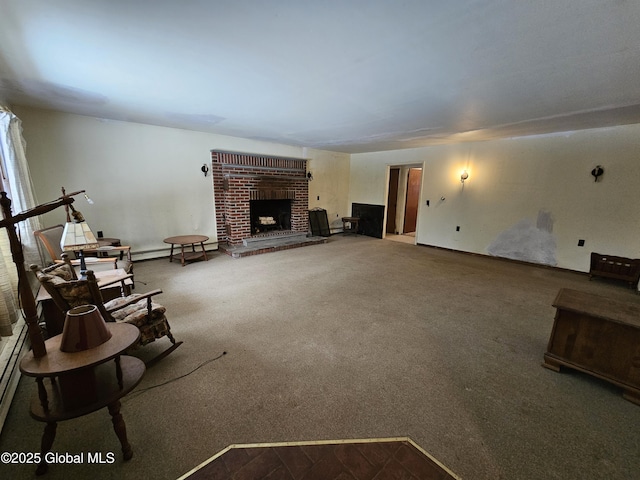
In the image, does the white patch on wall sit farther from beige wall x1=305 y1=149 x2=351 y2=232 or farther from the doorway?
beige wall x1=305 y1=149 x2=351 y2=232

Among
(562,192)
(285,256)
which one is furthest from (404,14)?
(562,192)

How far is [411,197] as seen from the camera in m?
7.68

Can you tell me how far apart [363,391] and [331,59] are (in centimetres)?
247

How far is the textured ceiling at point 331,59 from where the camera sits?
143 cm

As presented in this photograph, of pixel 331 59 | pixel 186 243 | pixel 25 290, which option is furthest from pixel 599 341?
pixel 186 243

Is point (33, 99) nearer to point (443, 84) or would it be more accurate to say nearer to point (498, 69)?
point (443, 84)

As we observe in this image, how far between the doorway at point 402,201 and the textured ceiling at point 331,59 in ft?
12.5

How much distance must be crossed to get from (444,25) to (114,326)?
2669 millimetres

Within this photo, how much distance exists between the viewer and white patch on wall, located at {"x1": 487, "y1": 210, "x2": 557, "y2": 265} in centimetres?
450

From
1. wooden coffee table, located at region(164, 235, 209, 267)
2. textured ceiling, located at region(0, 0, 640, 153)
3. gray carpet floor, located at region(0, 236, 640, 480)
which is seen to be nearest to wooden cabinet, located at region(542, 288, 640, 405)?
gray carpet floor, located at region(0, 236, 640, 480)

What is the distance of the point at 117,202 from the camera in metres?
4.19

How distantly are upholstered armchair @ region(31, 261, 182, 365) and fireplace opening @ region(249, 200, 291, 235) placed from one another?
12.2ft

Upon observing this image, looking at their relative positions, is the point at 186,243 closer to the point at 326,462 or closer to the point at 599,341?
the point at 326,462

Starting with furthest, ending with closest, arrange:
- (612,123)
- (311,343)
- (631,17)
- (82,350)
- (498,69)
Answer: (612,123), (311,343), (498,69), (631,17), (82,350)
